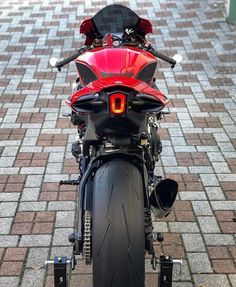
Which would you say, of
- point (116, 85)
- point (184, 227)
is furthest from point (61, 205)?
point (116, 85)

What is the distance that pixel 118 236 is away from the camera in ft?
7.32

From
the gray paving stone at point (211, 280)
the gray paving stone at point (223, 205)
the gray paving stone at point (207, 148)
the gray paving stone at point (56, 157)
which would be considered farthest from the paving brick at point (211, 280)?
the gray paving stone at point (56, 157)

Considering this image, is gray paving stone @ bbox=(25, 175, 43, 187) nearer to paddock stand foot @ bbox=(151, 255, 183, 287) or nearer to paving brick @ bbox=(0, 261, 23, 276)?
paving brick @ bbox=(0, 261, 23, 276)

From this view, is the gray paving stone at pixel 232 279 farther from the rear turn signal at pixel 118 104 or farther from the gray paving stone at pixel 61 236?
the rear turn signal at pixel 118 104

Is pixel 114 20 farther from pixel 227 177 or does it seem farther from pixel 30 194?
pixel 227 177

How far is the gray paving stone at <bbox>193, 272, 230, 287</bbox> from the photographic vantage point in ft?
10.3

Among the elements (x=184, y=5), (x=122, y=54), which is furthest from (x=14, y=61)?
(x=122, y=54)

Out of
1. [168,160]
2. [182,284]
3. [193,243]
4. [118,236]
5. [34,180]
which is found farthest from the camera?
[168,160]

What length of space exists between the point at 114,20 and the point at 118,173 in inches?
58.6

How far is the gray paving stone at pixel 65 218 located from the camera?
12.2 feet

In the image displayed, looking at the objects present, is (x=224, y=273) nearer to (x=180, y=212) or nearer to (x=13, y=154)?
(x=180, y=212)

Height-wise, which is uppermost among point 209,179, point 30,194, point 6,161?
point 6,161

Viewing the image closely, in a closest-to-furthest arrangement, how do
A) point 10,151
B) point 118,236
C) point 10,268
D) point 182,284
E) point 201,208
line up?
point 118,236 < point 182,284 < point 10,268 < point 201,208 < point 10,151

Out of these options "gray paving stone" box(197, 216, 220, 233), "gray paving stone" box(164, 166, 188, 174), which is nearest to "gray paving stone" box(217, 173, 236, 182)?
"gray paving stone" box(164, 166, 188, 174)
